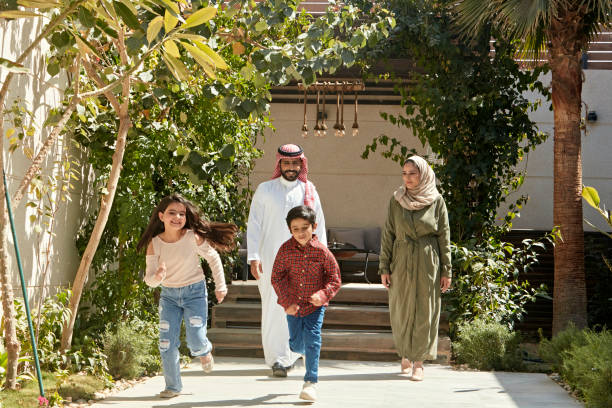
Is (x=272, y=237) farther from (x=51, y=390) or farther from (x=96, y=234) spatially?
(x=51, y=390)

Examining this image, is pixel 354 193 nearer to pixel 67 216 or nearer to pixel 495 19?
pixel 495 19

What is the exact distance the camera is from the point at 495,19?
7.99 m

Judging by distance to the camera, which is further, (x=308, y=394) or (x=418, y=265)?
(x=418, y=265)

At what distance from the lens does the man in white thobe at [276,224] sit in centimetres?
618

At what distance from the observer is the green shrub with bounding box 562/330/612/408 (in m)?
4.86

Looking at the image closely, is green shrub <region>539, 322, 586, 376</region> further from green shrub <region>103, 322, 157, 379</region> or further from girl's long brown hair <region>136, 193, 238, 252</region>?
green shrub <region>103, 322, 157, 379</region>

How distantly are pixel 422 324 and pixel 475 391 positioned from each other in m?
0.69

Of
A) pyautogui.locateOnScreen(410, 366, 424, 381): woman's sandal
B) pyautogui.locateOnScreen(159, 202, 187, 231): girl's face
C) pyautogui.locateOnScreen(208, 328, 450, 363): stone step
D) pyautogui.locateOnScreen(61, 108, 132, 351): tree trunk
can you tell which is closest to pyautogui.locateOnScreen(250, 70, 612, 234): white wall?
pyautogui.locateOnScreen(208, 328, 450, 363): stone step

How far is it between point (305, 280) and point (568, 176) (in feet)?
12.6

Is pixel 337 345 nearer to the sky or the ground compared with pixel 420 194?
nearer to the ground

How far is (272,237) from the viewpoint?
20.6ft

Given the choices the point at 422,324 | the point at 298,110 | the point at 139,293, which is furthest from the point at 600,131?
the point at 139,293

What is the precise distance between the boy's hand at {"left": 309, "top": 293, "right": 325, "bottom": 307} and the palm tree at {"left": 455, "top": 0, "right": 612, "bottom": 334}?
3695 millimetres

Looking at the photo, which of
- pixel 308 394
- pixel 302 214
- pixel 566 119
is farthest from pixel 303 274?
pixel 566 119
